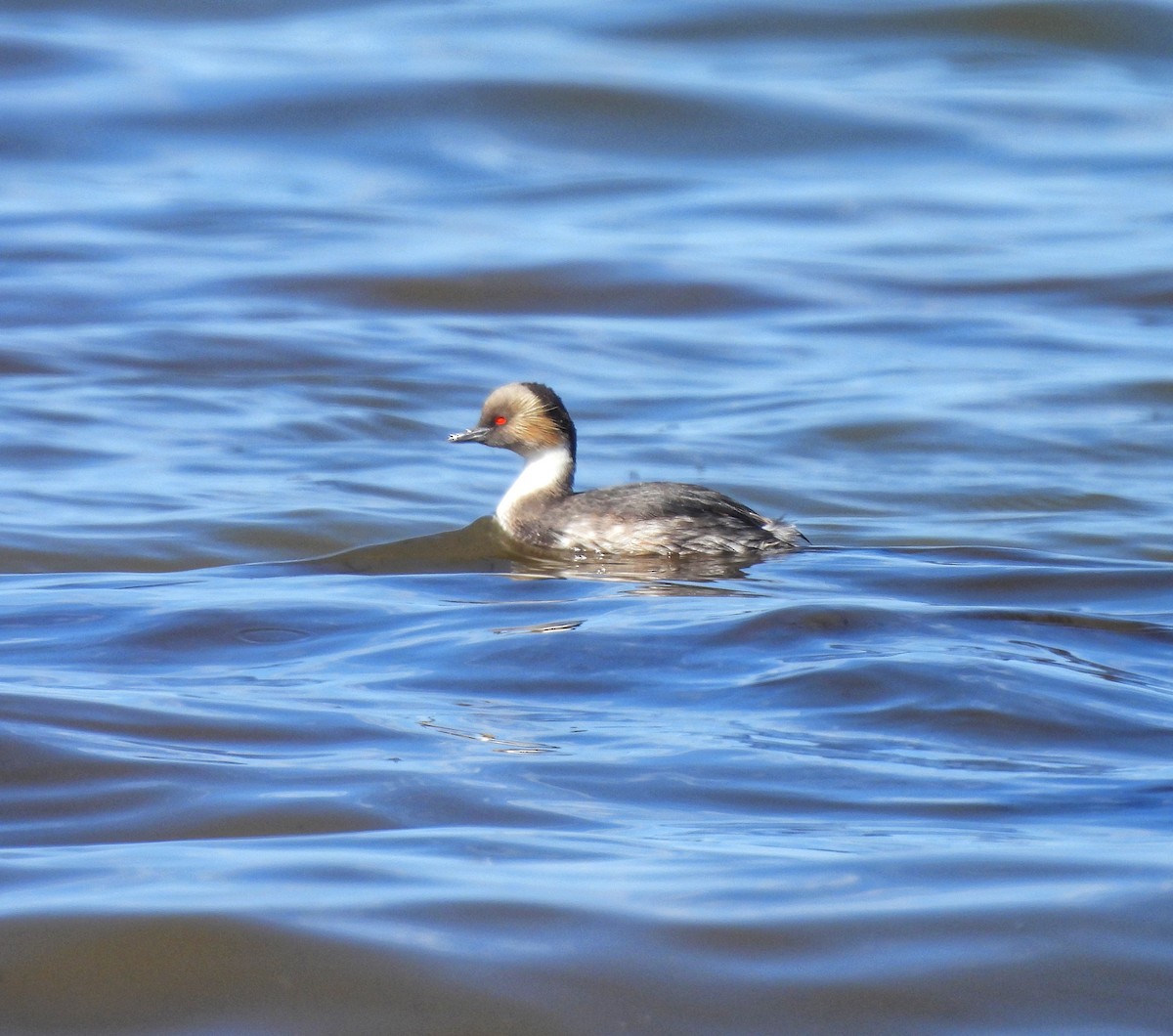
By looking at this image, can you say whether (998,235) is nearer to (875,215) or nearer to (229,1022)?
(875,215)

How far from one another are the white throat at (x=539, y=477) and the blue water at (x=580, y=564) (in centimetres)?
25

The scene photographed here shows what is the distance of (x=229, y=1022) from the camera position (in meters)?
3.54

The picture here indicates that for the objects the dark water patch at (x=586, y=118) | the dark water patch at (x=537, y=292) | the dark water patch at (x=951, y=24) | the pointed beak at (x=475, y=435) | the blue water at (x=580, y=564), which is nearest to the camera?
the blue water at (x=580, y=564)

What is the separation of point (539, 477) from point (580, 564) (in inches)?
29.9

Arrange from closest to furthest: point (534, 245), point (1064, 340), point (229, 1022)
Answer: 1. point (229, 1022)
2. point (1064, 340)
3. point (534, 245)

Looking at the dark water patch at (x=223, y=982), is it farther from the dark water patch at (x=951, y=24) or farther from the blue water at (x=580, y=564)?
the dark water patch at (x=951, y=24)

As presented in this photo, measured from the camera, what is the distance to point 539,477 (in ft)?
31.1

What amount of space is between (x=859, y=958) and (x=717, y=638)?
295 centimetres

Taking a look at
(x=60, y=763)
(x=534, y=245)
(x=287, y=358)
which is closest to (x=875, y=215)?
(x=534, y=245)

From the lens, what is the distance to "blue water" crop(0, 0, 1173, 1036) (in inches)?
148

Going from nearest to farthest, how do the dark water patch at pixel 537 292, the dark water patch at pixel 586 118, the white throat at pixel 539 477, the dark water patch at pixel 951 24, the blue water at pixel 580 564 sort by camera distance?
the blue water at pixel 580 564 < the white throat at pixel 539 477 < the dark water patch at pixel 537 292 < the dark water patch at pixel 586 118 < the dark water patch at pixel 951 24

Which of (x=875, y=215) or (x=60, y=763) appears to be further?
(x=875, y=215)

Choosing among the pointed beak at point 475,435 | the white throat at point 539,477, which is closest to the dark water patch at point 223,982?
the white throat at point 539,477

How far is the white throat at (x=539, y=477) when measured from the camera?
9336 mm
